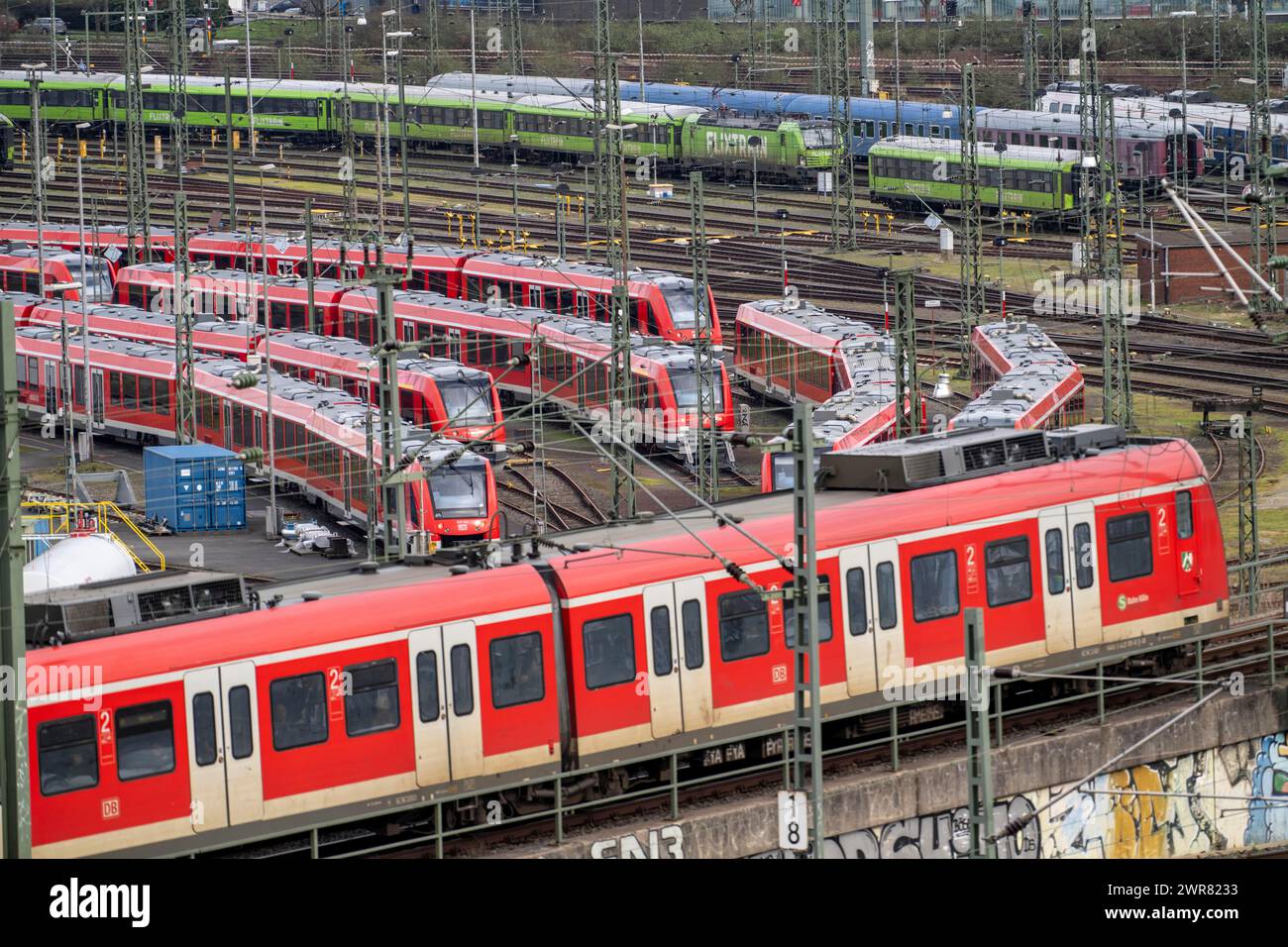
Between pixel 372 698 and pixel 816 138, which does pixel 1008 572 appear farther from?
pixel 816 138

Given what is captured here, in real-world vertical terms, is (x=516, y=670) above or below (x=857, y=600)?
below

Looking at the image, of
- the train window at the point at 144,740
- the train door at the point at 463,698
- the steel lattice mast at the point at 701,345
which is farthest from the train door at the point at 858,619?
the steel lattice mast at the point at 701,345

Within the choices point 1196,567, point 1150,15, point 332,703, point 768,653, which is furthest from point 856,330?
point 1150,15

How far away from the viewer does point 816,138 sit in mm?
88062

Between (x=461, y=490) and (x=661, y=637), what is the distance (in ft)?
64.9

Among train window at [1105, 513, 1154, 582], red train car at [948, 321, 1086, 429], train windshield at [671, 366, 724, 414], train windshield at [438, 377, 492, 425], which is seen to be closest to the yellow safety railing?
train windshield at [438, 377, 492, 425]

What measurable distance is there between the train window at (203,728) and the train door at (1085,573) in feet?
38.7

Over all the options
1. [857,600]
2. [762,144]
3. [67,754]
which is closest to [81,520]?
[857,600]

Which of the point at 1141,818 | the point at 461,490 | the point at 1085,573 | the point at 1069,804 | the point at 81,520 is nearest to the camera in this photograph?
the point at 1069,804

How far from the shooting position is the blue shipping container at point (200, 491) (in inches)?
1953

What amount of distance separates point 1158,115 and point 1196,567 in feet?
191

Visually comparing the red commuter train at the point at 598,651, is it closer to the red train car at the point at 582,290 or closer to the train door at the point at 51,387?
the red train car at the point at 582,290

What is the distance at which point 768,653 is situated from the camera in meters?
26.1
